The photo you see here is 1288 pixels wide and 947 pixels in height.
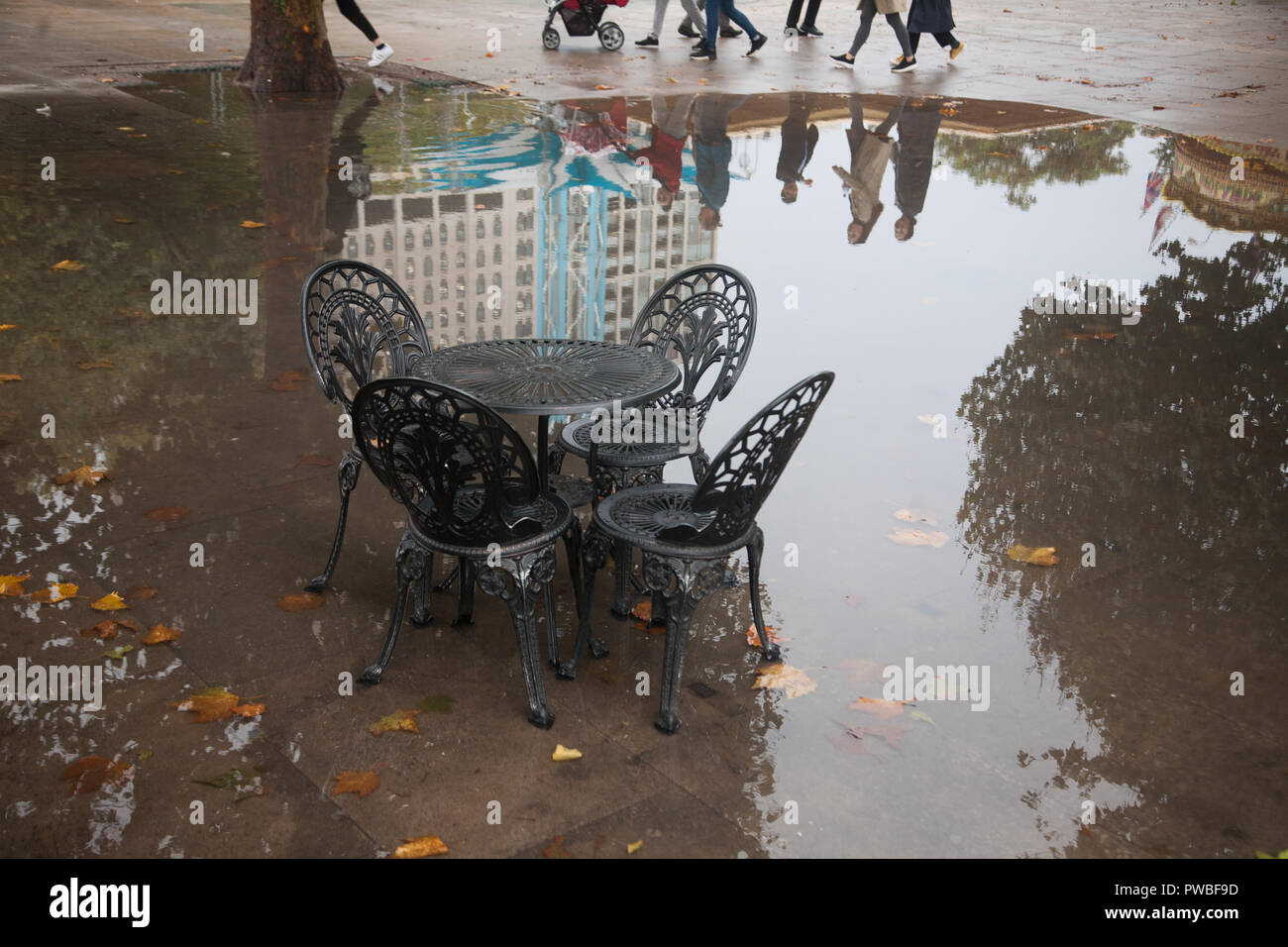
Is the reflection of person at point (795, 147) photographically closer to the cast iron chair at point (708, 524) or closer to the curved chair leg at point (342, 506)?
the curved chair leg at point (342, 506)

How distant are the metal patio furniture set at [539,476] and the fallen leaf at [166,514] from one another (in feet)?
2.80

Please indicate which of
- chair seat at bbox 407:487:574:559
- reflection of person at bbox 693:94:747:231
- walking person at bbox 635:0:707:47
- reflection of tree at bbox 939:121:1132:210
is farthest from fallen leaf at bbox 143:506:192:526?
walking person at bbox 635:0:707:47

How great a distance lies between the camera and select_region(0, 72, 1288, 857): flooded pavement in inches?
143

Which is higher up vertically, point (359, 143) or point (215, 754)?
point (359, 143)

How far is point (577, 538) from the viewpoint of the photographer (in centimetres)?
443

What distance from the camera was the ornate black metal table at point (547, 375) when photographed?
4.22 metres

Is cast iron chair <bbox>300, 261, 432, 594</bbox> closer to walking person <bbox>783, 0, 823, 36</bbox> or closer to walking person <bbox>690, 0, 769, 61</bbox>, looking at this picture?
walking person <bbox>690, 0, 769, 61</bbox>

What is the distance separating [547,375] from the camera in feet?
14.8

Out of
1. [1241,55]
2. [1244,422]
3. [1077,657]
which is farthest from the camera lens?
[1241,55]
